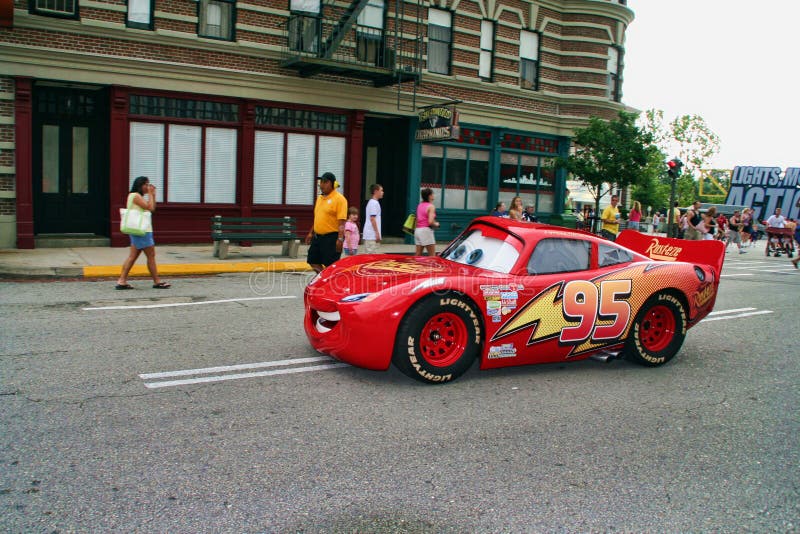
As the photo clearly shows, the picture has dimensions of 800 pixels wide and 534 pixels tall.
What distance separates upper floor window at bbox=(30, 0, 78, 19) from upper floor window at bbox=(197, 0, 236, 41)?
2.79 metres

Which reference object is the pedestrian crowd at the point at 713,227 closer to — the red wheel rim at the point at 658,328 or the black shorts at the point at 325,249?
the black shorts at the point at 325,249

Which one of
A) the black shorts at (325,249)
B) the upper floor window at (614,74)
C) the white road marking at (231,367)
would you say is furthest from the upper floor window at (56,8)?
the upper floor window at (614,74)

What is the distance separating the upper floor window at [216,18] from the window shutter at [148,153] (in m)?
2.67

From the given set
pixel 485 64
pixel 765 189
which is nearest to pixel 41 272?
pixel 485 64

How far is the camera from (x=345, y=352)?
5715mm

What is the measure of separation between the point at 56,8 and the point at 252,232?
255 inches

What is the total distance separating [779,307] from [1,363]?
443 inches

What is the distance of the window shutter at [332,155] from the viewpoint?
61.9ft

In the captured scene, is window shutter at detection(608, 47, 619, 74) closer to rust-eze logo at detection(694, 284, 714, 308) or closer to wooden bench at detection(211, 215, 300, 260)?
wooden bench at detection(211, 215, 300, 260)

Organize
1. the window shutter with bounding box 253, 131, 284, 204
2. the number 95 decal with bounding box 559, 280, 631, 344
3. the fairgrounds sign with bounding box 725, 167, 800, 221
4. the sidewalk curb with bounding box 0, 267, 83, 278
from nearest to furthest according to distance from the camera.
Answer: the number 95 decal with bounding box 559, 280, 631, 344, the sidewalk curb with bounding box 0, 267, 83, 278, the window shutter with bounding box 253, 131, 284, 204, the fairgrounds sign with bounding box 725, 167, 800, 221

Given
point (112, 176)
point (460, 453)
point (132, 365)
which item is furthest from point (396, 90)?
point (460, 453)

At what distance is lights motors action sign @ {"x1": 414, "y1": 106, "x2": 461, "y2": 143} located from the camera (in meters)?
18.7

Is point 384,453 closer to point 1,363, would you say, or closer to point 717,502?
point 717,502

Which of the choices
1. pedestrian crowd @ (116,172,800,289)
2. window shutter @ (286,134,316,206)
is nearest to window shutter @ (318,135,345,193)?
window shutter @ (286,134,316,206)
